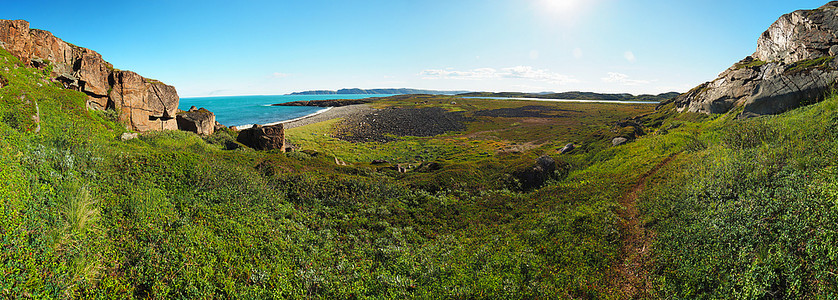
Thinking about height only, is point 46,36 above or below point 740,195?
above

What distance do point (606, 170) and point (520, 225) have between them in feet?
44.2

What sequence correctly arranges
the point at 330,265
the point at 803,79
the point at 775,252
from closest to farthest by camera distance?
the point at 775,252
the point at 330,265
the point at 803,79

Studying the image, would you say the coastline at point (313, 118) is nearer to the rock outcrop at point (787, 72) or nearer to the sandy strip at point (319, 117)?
the sandy strip at point (319, 117)

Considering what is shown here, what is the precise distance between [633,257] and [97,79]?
39041 mm

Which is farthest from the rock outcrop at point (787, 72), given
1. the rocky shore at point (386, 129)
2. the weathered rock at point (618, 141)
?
the rocky shore at point (386, 129)

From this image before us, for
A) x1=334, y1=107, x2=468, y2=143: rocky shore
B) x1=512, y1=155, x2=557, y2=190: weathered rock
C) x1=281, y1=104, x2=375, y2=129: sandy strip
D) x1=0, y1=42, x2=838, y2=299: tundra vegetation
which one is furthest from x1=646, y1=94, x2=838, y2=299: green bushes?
x1=281, y1=104, x2=375, y2=129: sandy strip

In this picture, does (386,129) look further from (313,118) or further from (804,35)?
(804,35)

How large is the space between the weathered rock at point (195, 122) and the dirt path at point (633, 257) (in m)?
38.7

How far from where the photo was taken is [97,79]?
25.0m

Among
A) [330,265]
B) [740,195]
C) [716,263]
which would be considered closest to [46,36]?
[330,265]

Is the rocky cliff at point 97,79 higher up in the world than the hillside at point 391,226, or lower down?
higher up

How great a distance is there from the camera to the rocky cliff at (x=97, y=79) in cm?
Answer: 2099

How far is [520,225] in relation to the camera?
14703mm

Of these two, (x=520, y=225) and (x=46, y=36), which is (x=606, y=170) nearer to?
(x=520, y=225)
